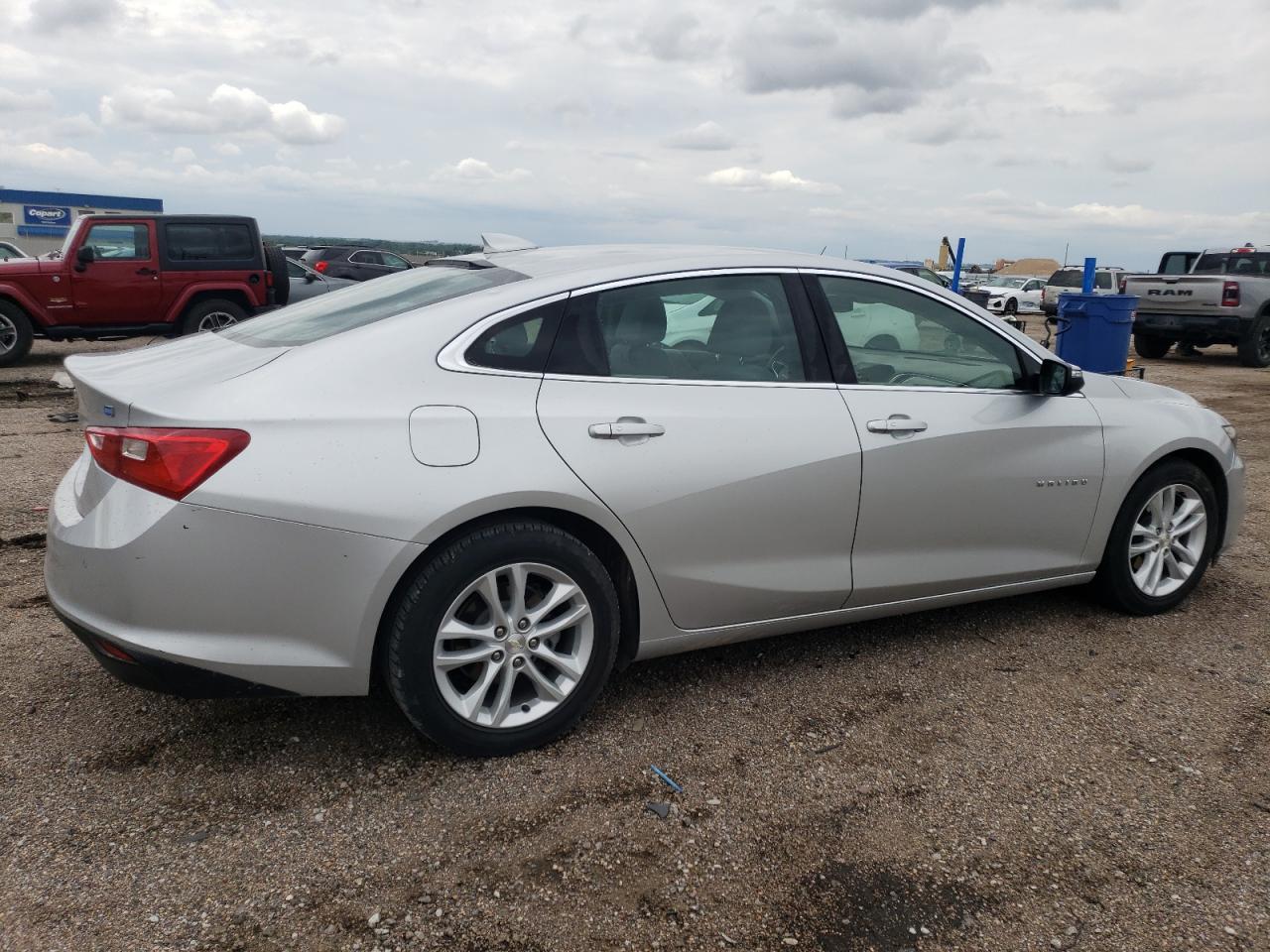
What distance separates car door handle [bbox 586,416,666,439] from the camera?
302 cm

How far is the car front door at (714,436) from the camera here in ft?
10.0

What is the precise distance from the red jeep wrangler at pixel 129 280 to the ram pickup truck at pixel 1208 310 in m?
12.9

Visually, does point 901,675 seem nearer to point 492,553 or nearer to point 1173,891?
point 1173,891

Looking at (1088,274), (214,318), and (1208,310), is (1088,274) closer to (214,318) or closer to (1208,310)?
(1208,310)

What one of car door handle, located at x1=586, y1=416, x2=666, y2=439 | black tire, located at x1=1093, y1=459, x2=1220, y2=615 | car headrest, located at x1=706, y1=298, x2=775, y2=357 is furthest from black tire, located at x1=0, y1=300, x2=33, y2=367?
black tire, located at x1=1093, y1=459, x2=1220, y2=615

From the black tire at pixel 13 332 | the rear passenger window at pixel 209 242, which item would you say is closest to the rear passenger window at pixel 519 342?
the rear passenger window at pixel 209 242

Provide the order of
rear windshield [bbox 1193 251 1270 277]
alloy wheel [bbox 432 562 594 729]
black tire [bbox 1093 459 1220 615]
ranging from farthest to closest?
1. rear windshield [bbox 1193 251 1270 277]
2. black tire [bbox 1093 459 1220 615]
3. alloy wheel [bbox 432 562 594 729]

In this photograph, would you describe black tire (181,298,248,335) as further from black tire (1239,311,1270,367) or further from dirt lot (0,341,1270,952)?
black tire (1239,311,1270,367)

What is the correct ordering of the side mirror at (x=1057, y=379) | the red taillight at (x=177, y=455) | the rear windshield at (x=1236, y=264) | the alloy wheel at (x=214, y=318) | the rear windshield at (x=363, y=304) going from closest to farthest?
the red taillight at (x=177, y=455), the rear windshield at (x=363, y=304), the side mirror at (x=1057, y=379), the alloy wheel at (x=214, y=318), the rear windshield at (x=1236, y=264)

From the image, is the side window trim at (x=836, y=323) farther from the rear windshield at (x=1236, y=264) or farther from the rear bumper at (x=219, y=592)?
the rear windshield at (x=1236, y=264)

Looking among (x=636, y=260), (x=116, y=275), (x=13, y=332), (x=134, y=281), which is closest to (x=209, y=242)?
(x=134, y=281)

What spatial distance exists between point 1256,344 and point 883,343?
14.3m

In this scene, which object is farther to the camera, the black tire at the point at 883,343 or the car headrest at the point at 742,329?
the black tire at the point at 883,343

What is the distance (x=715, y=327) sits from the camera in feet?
11.3
